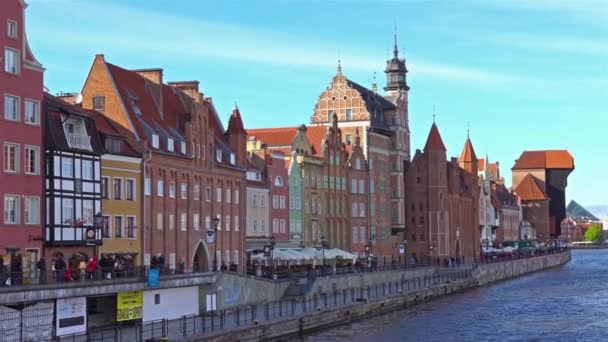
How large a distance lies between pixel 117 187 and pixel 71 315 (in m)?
16.9

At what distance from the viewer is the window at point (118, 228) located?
6475 centimetres

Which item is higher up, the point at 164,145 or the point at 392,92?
the point at 392,92

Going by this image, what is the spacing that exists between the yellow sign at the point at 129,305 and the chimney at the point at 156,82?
22967 millimetres

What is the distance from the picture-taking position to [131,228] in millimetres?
66562

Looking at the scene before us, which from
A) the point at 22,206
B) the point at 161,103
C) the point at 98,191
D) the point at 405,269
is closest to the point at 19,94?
the point at 22,206

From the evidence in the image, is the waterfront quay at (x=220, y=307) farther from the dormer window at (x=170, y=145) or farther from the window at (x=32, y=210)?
the dormer window at (x=170, y=145)

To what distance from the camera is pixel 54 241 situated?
184 ft

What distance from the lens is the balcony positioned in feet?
190

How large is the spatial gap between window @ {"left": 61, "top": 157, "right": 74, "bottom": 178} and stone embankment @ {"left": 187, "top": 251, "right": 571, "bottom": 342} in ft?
43.3

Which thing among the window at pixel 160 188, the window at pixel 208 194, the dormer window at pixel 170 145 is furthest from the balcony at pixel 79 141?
the window at pixel 208 194

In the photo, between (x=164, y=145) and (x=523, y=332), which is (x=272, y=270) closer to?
(x=164, y=145)

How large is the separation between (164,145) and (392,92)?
238 feet

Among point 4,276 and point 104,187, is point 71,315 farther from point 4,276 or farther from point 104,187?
point 104,187

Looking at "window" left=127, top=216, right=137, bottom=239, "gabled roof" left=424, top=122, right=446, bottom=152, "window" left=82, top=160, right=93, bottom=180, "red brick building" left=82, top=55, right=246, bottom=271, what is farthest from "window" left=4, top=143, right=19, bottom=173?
"gabled roof" left=424, top=122, right=446, bottom=152
